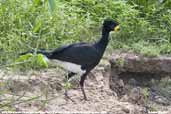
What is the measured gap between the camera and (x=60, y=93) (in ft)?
16.2

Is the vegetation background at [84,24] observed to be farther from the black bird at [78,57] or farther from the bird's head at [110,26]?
the bird's head at [110,26]

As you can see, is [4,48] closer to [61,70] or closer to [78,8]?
[61,70]

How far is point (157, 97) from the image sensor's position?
563 centimetres

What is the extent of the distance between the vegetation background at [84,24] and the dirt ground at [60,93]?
1.03 feet

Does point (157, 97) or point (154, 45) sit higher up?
point (154, 45)

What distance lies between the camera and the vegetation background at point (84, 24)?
5664 mm

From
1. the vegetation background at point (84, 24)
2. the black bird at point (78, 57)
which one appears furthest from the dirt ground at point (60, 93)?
the vegetation background at point (84, 24)

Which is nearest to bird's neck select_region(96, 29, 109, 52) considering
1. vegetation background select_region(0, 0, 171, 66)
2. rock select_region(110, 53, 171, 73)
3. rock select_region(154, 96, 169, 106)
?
vegetation background select_region(0, 0, 171, 66)

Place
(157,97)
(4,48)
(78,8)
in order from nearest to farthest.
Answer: (4,48) → (157,97) → (78,8)

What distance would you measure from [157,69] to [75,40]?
111 cm

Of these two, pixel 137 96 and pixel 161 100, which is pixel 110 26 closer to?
pixel 137 96

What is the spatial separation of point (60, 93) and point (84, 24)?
1587mm

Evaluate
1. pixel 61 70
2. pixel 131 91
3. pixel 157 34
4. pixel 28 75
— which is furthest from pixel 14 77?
pixel 157 34

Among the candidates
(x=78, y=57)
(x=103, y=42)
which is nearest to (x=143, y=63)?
(x=103, y=42)
